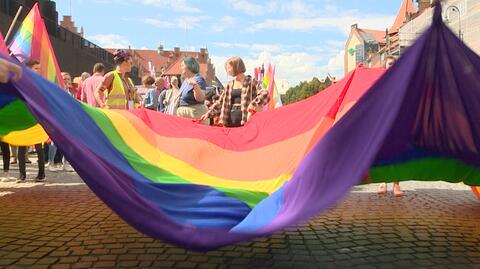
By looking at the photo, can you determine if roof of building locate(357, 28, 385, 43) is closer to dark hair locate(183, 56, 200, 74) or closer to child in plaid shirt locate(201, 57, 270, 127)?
dark hair locate(183, 56, 200, 74)

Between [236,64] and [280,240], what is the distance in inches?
95.6

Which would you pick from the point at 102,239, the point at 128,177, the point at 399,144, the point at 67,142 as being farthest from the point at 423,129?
the point at 102,239

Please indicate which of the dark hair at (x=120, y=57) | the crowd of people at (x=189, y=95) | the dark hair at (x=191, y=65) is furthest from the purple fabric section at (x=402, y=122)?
the dark hair at (x=120, y=57)

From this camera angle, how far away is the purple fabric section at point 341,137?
2.64 metres

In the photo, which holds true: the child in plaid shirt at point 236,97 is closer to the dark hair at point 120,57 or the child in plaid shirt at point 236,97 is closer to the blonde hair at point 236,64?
the blonde hair at point 236,64

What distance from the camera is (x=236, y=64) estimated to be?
601 cm

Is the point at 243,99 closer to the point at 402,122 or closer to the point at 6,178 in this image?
the point at 402,122

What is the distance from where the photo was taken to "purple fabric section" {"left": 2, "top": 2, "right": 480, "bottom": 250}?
8.68 feet

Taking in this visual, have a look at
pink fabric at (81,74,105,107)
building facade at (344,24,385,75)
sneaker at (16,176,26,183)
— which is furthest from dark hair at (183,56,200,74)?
building facade at (344,24,385,75)

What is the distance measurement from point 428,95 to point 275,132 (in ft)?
6.27

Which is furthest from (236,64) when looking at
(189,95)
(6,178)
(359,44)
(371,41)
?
(359,44)

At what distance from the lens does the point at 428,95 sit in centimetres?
329

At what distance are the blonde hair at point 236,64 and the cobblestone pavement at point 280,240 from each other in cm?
193

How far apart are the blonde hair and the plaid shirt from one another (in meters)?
0.12
